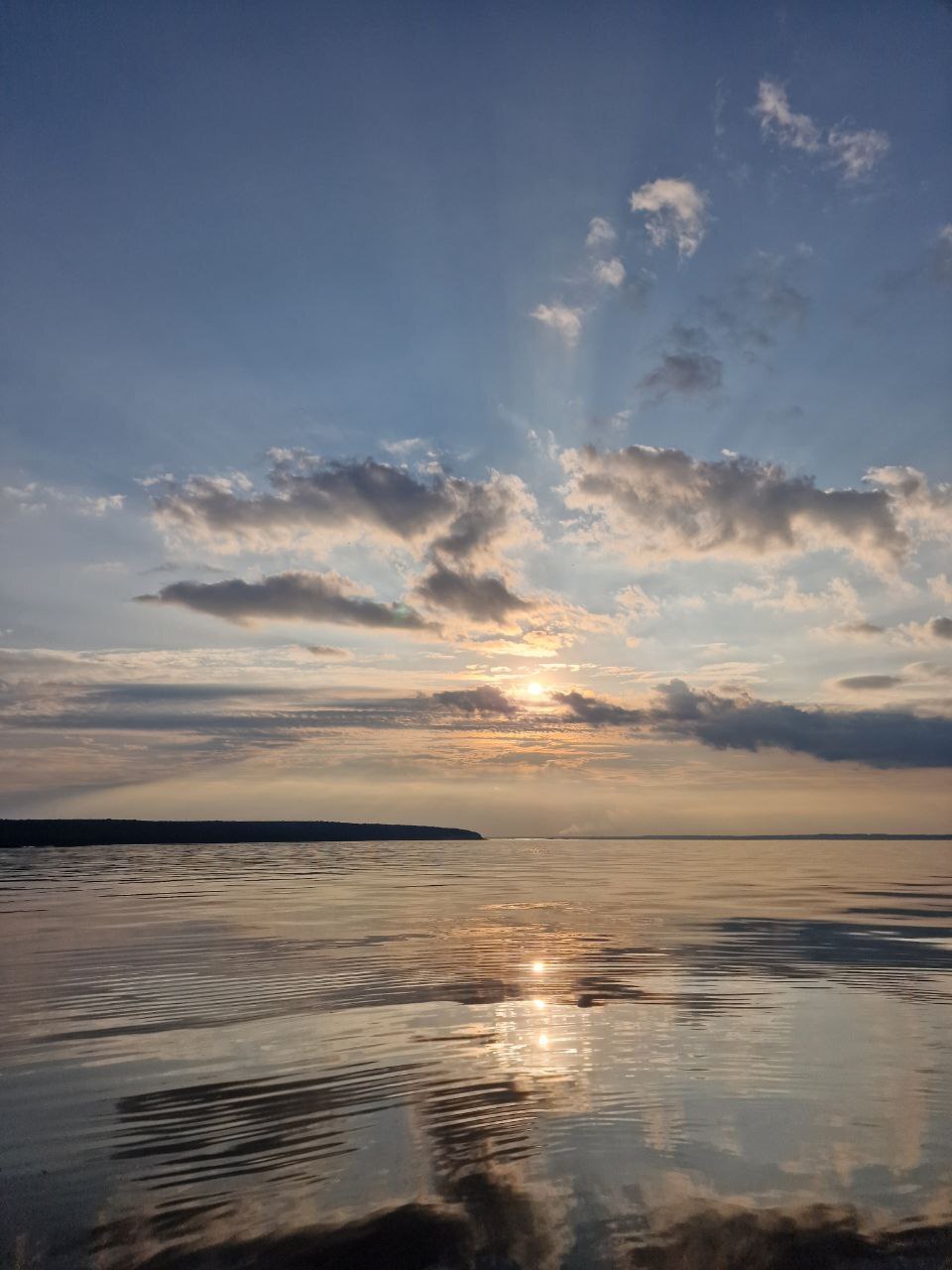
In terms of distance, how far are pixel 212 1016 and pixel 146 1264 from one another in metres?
7.44

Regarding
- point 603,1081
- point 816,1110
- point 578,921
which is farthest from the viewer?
point 578,921

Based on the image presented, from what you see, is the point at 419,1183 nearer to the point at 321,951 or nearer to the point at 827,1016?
the point at 827,1016

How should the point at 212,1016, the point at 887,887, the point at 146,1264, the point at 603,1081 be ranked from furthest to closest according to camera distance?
the point at 887,887 → the point at 212,1016 → the point at 603,1081 → the point at 146,1264

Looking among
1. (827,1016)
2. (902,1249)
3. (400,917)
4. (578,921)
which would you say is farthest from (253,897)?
(902,1249)

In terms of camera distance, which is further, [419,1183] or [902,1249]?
[419,1183]

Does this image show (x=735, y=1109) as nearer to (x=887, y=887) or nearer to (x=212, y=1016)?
(x=212, y=1016)

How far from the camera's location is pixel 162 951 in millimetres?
18625

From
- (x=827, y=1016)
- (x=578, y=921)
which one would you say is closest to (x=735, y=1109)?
(x=827, y=1016)

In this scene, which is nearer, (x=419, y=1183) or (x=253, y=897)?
(x=419, y=1183)

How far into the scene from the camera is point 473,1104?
8570 mm

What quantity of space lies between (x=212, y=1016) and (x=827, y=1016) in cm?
927

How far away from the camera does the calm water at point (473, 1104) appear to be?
19.2 feet

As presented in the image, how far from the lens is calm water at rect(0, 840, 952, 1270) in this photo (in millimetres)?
5855

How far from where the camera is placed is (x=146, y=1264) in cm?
545
